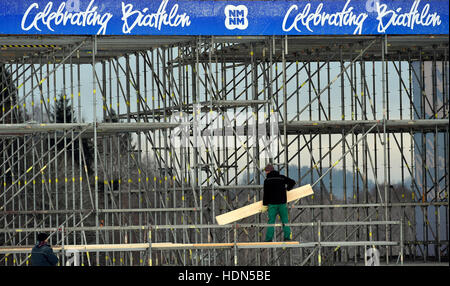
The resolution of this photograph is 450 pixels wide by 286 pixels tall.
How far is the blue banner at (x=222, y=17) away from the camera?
3080 cm

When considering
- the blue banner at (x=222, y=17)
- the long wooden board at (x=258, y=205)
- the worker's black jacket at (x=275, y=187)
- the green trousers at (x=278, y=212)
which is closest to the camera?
the worker's black jacket at (x=275, y=187)

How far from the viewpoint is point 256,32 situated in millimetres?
31875

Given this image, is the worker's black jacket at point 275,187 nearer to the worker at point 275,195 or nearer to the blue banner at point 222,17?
the worker at point 275,195

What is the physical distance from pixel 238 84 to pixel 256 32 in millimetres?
10545

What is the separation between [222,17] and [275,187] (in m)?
5.26

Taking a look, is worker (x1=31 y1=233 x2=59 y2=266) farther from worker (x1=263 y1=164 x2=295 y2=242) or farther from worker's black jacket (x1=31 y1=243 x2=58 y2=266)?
worker (x1=263 y1=164 x2=295 y2=242)

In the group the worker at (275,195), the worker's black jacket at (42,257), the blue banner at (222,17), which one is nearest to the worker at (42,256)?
the worker's black jacket at (42,257)

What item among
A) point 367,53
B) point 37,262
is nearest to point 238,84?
point 367,53

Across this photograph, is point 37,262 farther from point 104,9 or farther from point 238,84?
point 238,84

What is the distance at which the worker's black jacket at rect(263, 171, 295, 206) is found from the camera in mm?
29281

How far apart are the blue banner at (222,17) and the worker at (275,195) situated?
4630 millimetres

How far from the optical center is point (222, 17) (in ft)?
104

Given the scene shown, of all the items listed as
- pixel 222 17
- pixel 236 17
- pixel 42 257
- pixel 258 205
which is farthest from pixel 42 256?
pixel 236 17
